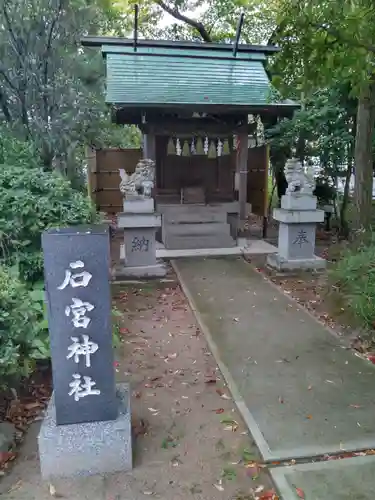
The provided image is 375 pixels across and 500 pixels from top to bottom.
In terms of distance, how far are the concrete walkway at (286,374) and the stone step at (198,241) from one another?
127 inches

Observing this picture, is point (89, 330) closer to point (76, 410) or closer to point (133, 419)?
point (76, 410)

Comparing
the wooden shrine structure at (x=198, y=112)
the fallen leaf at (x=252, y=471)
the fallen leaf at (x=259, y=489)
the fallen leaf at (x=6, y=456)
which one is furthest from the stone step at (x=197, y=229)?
the fallen leaf at (x=259, y=489)

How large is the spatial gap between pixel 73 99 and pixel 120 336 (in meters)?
3.76

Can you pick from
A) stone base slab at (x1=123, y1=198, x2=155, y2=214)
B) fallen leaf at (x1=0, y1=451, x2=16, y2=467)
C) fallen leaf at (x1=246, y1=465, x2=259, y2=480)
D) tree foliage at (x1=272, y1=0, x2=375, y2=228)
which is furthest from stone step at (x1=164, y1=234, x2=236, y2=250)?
fallen leaf at (x1=246, y1=465, x2=259, y2=480)

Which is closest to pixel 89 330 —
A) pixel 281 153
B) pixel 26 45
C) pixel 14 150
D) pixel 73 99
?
pixel 14 150

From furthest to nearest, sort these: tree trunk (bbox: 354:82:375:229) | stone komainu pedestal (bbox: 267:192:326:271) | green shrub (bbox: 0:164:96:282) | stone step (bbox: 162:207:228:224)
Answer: stone step (bbox: 162:207:228:224) < stone komainu pedestal (bbox: 267:192:326:271) < tree trunk (bbox: 354:82:375:229) < green shrub (bbox: 0:164:96:282)

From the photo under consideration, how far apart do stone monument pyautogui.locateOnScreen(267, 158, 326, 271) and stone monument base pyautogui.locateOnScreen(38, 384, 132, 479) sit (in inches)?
234

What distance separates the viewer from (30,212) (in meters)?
5.15

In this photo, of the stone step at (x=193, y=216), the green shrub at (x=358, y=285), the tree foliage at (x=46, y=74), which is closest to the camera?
the green shrub at (x=358, y=285)

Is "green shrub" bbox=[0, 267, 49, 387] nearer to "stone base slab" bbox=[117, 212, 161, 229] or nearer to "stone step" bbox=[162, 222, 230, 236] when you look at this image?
"stone base slab" bbox=[117, 212, 161, 229]

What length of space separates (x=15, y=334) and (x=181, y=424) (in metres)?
1.57

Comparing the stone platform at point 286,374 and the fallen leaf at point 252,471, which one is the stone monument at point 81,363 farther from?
→ the stone platform at point 286,374

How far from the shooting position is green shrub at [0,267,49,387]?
332 centimetres

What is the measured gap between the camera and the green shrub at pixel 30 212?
506 centimetres
